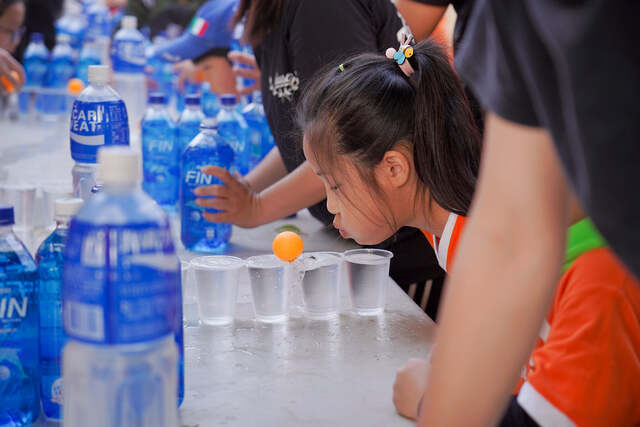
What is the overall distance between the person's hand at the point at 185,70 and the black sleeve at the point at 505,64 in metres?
3.08

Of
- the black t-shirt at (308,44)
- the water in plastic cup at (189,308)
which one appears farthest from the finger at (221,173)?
the water in plastic cup at (189,308)

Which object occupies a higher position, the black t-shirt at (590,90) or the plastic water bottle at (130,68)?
the plastic water bottle at (130,68)

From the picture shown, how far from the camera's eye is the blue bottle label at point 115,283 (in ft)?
2.45

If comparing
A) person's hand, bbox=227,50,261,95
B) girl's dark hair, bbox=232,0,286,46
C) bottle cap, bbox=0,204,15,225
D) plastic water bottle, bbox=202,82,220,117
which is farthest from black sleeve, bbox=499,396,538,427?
plastic water bottle, bbox=202,82,220,117

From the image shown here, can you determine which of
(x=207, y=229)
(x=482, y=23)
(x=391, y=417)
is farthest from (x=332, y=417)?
(x=207, y=229)

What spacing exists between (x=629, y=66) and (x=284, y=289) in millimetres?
932

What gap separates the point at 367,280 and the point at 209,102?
2051mm

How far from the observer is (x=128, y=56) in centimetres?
346

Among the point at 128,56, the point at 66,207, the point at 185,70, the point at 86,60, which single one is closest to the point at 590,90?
the point at 66,207

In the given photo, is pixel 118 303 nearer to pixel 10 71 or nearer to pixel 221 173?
pixel 221 173

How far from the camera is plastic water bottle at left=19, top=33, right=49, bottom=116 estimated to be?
12.3ft

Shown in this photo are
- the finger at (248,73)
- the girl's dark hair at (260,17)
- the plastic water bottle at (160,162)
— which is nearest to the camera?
the girl's dark hair at (260,17)

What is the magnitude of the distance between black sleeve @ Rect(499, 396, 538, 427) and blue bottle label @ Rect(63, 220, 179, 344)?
0.50 m

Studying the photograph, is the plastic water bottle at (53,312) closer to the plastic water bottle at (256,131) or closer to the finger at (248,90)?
the plastic water bottle at (256,131)
